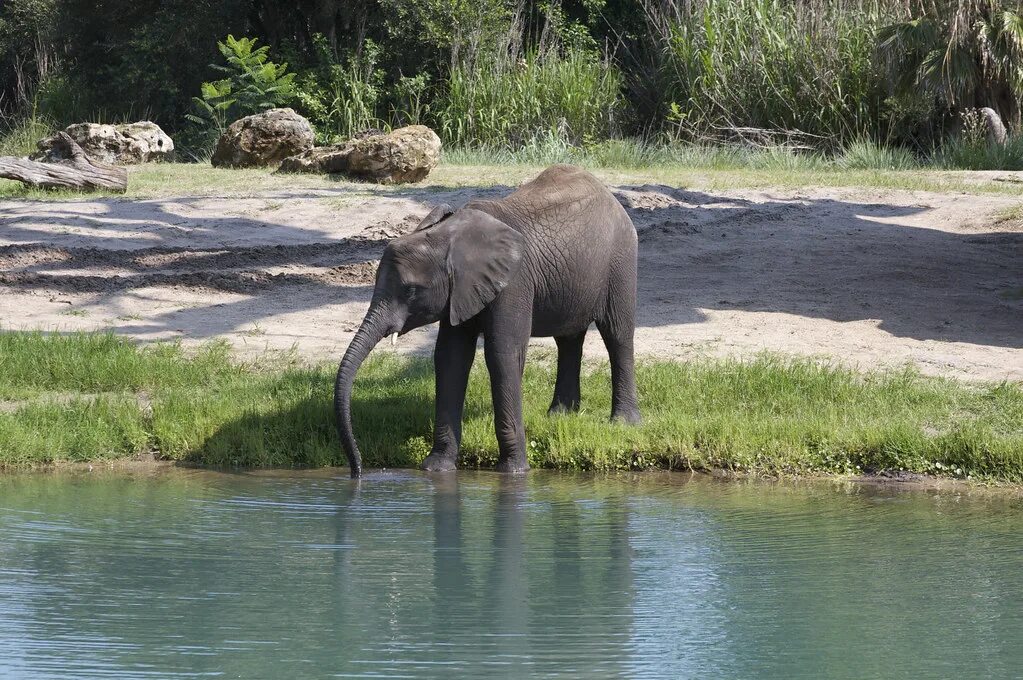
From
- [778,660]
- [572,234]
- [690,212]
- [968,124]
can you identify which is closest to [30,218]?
[690,212]

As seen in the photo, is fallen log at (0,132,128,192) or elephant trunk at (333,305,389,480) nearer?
elephant trunk at (333,305,389,480)

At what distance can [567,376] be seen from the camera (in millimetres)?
8961

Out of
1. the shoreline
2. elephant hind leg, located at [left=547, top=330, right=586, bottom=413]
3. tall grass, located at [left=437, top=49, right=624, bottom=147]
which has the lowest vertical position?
the shoreline

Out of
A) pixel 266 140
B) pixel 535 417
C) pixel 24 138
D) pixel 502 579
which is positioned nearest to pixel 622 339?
pixel 535 417

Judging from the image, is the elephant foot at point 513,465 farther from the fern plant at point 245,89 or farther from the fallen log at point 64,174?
the fern plant at point 245,89

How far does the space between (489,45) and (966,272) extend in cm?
1282

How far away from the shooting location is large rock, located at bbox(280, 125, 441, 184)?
17.1 metres

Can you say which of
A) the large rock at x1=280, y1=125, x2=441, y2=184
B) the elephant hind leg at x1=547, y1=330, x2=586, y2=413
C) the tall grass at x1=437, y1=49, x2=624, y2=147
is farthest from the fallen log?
the elephant hind leg at x1=547, y1=330, x2=586, y2=413

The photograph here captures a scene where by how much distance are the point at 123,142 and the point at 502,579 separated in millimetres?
15973

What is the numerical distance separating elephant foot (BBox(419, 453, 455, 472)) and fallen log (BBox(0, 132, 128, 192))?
9496 millimetres

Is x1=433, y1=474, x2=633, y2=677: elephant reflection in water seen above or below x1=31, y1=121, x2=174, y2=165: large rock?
below

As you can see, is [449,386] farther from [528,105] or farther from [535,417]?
[528,105]

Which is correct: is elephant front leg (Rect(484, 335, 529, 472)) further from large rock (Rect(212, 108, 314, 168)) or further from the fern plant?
the fern plant

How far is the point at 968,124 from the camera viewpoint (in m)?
20.3
